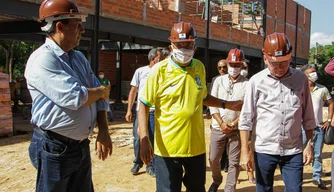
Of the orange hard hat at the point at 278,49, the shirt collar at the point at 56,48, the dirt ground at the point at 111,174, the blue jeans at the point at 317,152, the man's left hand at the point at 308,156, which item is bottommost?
the dirt ground at the point at 111,174

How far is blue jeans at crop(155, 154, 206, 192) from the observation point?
3.51 m

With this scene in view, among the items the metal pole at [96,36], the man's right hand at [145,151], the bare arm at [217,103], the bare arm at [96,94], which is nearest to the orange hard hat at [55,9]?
the bare arm at [96,94]

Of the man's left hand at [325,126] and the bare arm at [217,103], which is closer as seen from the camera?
the bare arm at [217,103]

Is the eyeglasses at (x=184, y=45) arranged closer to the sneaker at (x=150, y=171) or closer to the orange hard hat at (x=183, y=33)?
the orange hard hat at (x=183, y=33)

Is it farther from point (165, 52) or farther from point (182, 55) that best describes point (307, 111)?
point (165, 52)

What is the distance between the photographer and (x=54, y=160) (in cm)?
286

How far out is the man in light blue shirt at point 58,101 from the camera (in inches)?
109

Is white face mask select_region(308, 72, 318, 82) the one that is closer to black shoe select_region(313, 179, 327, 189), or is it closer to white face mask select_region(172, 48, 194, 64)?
black shoe select_region(313, 179, 327, 189)

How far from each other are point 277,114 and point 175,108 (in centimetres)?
98

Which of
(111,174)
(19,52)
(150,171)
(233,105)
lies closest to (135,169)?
(150,171)

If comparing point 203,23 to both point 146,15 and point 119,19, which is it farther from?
point 119,19

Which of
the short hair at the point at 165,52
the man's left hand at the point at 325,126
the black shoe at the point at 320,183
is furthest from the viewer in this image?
the man's left hand at the point at 325,126

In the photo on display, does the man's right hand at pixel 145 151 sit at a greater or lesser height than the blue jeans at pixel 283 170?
greater

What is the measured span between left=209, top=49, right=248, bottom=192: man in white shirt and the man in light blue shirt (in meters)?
2.59
